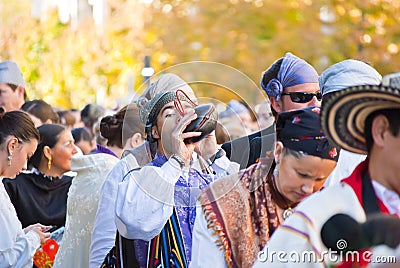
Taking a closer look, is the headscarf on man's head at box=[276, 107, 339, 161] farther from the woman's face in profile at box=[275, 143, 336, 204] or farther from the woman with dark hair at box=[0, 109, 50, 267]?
the woman with dark hair at box=[0, 109, 50, 267]

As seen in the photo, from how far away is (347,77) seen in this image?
6.17 meters

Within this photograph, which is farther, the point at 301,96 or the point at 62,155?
the point at 62,155

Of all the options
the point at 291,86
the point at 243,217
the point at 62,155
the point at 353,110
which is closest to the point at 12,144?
the point at 62,155

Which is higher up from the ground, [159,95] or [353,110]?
[159,95]

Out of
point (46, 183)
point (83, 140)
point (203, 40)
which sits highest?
point (203, 40)

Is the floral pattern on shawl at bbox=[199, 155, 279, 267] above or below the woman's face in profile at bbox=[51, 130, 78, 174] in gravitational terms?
below

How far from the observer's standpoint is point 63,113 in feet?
43.5

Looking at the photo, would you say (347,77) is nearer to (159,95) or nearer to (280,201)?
(159,95)

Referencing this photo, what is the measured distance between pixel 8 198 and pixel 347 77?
7.03 ft

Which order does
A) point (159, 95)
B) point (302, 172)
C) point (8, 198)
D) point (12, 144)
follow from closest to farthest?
point (302, 172) → point (159, 95) → point (8, 198) → point (12, 144)

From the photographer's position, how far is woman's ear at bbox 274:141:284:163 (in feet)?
14.3

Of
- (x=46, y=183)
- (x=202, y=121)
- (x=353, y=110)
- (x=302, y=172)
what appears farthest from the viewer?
(x=46, y=183)

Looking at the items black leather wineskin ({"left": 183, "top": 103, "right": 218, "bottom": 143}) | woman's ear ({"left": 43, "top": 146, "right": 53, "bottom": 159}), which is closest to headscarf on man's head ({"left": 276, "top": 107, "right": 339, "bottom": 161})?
black leather wineskin ({"left": 183, "top": 103, "right": 218, "bottom": 143})

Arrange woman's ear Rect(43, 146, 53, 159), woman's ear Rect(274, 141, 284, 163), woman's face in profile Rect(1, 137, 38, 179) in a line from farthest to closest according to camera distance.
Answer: woman's ear Rect(43, 146, 53, 159) → woman's face in profile Rect(1, 137, 38, 179) → woman's ear Rect(274, 141, 284, 163)
